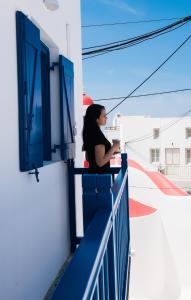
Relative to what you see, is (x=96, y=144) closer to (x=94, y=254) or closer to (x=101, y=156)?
(x=101, y=156)

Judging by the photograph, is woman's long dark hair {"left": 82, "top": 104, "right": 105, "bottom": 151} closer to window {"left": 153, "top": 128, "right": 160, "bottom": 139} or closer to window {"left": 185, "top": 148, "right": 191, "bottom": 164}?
window {"left": 153, "top": 128, "right": 160, "bottom": 139}

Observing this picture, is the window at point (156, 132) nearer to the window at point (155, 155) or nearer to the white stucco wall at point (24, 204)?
the window at point (155, 155)

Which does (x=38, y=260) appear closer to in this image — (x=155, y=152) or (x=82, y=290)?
(x=82, y=290)

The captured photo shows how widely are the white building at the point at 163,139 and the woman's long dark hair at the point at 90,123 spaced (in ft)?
90.2

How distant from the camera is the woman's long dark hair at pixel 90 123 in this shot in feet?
11.1

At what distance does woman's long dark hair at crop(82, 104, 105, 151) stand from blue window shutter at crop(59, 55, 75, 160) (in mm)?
412

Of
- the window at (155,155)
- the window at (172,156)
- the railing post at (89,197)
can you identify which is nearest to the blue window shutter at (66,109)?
the railing post at (89,197)

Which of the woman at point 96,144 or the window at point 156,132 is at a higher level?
the window at point 156,132

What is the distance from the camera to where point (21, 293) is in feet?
8.54

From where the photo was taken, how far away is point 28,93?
8.84 feet

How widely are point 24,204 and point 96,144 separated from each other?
908mm

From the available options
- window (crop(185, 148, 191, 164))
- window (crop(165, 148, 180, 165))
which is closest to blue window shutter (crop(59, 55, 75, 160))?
window (crop(165, 148, 180, 165))

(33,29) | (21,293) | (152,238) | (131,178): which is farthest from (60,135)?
(131,178)

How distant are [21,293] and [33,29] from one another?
1.98 meters
